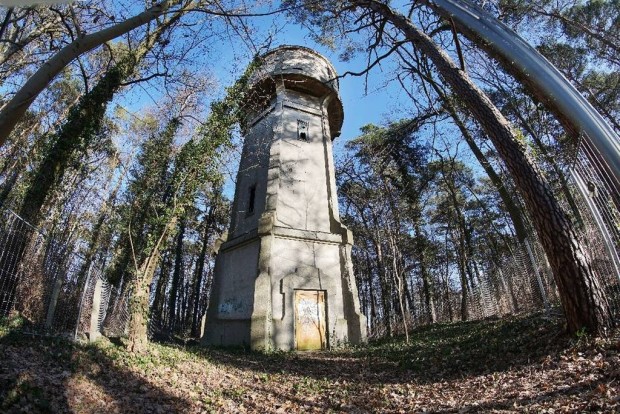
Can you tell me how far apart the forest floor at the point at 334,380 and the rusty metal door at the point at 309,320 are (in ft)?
12.7

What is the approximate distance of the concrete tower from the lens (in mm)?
12867

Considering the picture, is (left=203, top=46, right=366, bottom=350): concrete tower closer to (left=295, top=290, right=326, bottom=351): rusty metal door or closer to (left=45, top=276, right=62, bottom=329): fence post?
(left=295, top=290, right=326, bottom=351): rusty metal door

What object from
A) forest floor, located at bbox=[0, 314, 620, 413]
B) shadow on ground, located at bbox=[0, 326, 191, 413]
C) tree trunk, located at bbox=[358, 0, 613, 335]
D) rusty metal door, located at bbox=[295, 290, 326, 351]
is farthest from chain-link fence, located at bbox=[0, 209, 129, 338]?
tree trunk, located at bbox=[358, 0, 613, 335]

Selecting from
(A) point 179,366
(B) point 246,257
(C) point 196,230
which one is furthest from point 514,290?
(C) point 196,230

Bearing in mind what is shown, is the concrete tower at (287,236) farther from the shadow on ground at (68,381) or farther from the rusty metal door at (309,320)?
the shadow on ground at (68,381)

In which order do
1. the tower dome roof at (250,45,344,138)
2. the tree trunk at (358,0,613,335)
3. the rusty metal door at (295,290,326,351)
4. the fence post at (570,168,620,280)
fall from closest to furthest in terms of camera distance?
the fence post at (570,168,620,280) → the tree trunk at (358,0,613,335) → the rusty metal door at (295,290,326,351) → the tower dome roof at (250,45,344,138)

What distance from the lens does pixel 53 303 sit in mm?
7582

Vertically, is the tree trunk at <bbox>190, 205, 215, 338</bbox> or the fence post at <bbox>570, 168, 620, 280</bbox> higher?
the tree trunk at <bbox>190, 205, 215, 338</bbox>

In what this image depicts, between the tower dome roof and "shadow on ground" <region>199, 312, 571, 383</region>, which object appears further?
the tower dome roof

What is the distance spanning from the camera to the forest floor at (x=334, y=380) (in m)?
4.46

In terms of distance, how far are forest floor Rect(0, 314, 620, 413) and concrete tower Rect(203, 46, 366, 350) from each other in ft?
12.8

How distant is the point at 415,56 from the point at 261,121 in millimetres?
8489

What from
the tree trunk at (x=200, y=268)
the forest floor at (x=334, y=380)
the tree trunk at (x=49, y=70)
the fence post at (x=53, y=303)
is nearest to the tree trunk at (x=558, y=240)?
the forest floor at (x=334, y=380)

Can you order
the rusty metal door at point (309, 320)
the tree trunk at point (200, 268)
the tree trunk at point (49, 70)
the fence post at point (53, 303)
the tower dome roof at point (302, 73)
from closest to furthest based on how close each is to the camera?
the tree trunk at point (49, 70) < the fence post at point (53, 303) < the rusty metal door at point (309, 320) < the tower dome roof at point (302, 73) < the tree trunk at point (200, 268)
